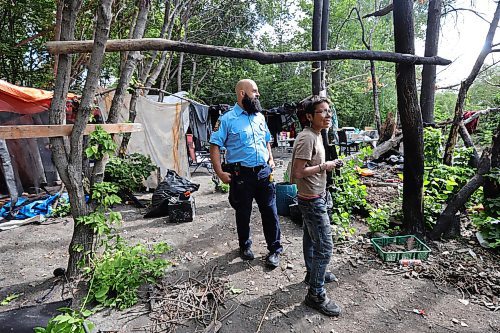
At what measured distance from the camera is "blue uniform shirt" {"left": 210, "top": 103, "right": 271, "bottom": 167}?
10.6 ft

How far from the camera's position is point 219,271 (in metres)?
3.30

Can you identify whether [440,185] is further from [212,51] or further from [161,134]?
[161,134]

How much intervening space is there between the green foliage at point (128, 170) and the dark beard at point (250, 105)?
3691 mm

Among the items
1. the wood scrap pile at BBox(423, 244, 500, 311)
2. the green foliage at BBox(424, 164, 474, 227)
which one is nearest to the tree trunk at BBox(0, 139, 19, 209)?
the wood scrap pile at BBox(423, 244, 500, 311)

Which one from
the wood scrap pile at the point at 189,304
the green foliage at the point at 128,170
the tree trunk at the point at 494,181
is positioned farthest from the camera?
the green foliage at the point at 128,170

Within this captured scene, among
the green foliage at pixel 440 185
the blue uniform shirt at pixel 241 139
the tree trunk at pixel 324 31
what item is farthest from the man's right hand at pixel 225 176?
the tree trunk at pixel 324 31

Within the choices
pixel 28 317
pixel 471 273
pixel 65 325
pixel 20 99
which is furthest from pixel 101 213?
pixel 20 99

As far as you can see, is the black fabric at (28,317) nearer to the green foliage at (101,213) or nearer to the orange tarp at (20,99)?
the green foliage at (101,213)

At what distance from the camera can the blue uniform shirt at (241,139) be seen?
323 centimetres

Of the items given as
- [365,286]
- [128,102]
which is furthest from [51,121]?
[128,102]

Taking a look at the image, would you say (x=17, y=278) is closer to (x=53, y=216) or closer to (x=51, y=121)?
(x=51, y=121)

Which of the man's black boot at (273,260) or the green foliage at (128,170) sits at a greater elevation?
the green foliage at (128,170)

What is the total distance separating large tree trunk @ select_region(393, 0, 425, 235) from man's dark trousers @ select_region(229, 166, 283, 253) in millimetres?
1694

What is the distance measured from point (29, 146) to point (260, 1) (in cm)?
1528
